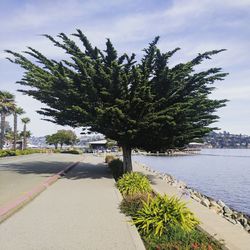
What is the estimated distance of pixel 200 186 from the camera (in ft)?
106

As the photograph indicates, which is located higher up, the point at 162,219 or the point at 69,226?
the point at 162,219

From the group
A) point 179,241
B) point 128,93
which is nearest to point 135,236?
point 179,241

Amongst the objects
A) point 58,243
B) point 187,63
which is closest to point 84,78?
point 187,63

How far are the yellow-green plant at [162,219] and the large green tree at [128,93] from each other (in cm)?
1058

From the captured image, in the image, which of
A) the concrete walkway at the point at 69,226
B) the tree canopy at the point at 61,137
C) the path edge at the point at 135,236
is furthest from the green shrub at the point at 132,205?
the tree canopy at the point at 61,137

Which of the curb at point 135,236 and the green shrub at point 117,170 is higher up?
the green shrub at point 117,170

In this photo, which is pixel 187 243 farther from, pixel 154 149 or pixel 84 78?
pixel 154 149

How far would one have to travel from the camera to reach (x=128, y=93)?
21.6 metres

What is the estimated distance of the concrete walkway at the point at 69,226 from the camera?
300 inches

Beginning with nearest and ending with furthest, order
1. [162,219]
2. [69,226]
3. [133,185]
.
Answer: [162,219] < [69,226] < [133,185]

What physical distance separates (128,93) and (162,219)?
43.7 feet

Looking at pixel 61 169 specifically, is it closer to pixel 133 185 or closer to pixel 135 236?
pixel 133 185

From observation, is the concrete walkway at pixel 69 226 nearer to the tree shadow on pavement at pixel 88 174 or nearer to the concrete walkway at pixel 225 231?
the concrete walkway at pixel 225 231

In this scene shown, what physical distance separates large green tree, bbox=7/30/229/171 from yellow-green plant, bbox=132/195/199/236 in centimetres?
1058
